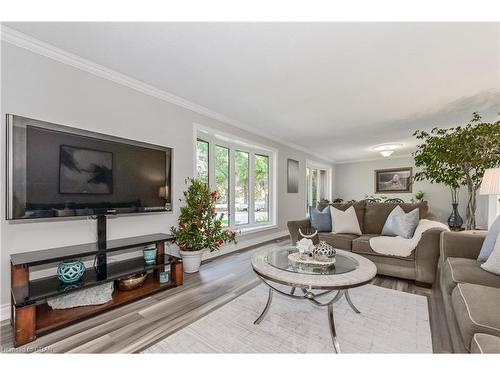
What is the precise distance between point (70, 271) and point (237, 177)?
297 cm

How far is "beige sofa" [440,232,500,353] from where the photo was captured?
1.04 metres

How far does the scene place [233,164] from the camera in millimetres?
4281

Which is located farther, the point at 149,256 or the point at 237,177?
the point at 237,177

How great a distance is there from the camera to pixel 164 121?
115 inches

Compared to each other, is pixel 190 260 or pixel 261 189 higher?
pixel 261 189

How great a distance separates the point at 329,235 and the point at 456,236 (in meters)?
1.40

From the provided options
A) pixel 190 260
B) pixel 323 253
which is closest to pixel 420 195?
pixel 323 253

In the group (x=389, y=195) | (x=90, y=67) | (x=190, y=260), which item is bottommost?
(x=190, y=260)

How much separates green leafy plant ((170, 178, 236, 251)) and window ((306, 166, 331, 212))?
3967 millimetres

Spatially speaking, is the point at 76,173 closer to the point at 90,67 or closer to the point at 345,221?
the point at 90,67

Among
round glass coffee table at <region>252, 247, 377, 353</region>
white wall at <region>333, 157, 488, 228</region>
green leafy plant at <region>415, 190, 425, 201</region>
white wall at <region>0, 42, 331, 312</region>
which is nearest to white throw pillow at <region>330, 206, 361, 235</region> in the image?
round glass coffee table at <region>252, 247, 377, 353</region>

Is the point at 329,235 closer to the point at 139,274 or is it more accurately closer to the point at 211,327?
the point at 211,327

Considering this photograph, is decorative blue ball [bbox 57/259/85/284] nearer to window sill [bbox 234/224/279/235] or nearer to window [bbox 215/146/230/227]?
window [bbox 215/146/230/227]
